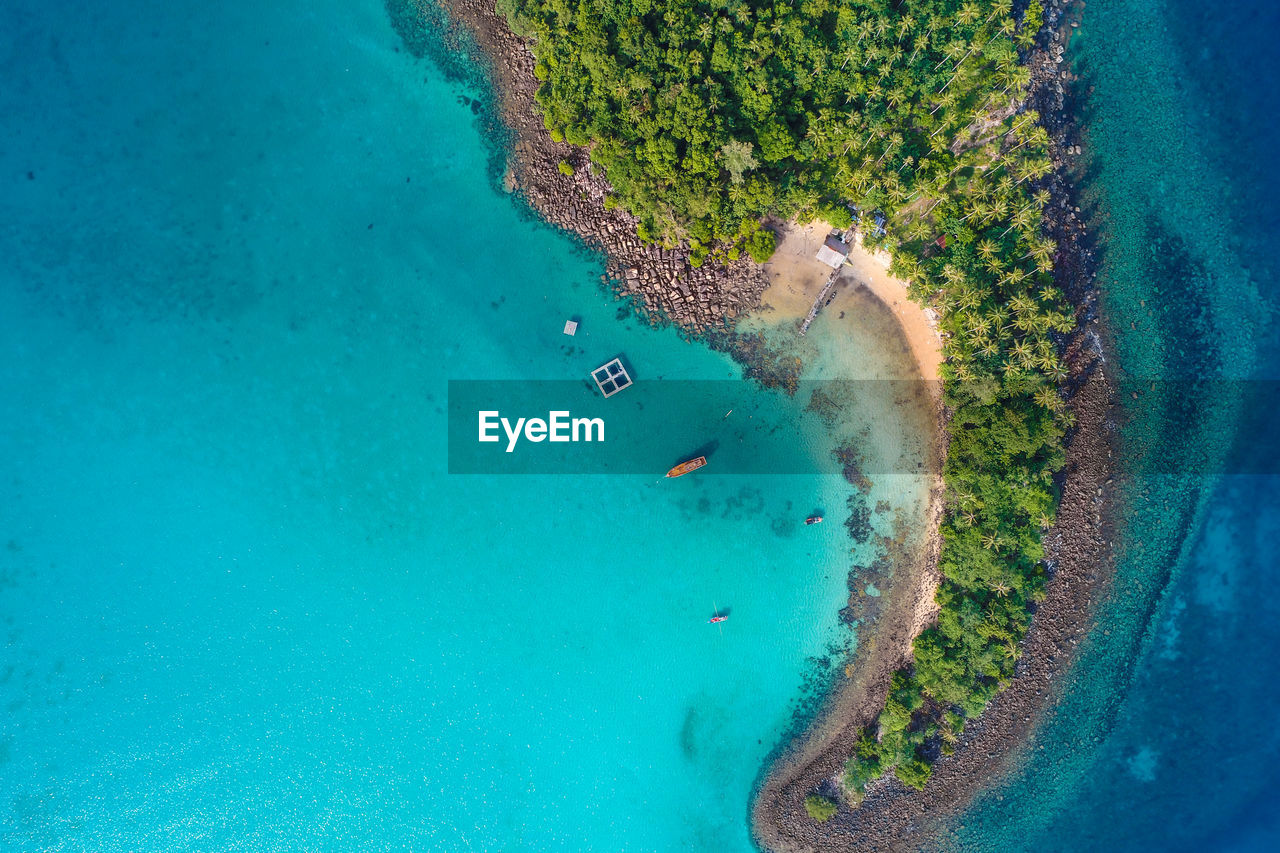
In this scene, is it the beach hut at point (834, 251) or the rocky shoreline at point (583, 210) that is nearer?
the beach hut at point (834, 251)

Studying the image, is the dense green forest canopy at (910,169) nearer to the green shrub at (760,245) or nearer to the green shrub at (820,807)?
the green shrub at (760,245)

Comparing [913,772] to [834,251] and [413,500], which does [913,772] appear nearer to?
[834,251]

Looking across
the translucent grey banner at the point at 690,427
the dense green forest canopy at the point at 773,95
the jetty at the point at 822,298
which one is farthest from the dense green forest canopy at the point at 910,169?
the translucent grey banner at the point at 690,427

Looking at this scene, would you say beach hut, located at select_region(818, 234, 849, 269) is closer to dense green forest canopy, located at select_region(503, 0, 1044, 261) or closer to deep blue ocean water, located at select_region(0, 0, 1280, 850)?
dense green forest canopy, located at select_region(503, 0, 1044, 261)

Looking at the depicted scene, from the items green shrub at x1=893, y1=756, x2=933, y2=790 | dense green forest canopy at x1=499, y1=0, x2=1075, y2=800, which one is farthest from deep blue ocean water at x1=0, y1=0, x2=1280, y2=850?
dense green forest canopy at x1=499, y1=0, x2=1075, y2=800

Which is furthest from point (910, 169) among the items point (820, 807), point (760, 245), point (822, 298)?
point (820, 807)

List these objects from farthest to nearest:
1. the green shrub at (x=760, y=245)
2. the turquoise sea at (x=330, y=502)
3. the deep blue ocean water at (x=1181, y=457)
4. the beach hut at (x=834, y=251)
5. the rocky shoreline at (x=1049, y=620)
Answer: the turquoise sea at (x=330, y=502)
the deep blue ocean water at (x=1181, y=457)
the rocky shoreline at (x=1049, y=620)
the beach hut at (x=834, y=251)
the green shrub at (x=760, y=245)
